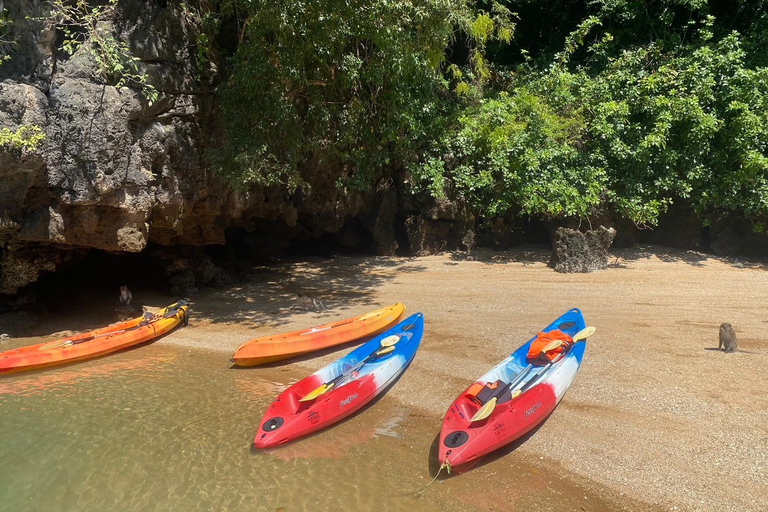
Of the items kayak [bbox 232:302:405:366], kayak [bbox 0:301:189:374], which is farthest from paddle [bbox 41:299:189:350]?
kayak [bbox 232:302:405:366]

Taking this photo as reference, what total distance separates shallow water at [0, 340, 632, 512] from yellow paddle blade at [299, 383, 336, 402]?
0.41 m

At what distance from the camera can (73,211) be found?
8.25 meters

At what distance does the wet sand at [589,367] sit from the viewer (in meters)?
4.43

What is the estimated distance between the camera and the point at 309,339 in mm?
7707

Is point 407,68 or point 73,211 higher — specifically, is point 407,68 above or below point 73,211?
above

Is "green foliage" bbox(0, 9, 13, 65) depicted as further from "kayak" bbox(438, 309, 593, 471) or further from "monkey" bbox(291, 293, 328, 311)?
"kayak" bbox(438, 309, 593, 471)

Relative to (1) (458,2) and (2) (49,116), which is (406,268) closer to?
(1) (458,2)

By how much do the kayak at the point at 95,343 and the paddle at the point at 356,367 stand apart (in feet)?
13.7

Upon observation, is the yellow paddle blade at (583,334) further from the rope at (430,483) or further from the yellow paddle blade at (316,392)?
the yellow paddle blade at (316,392)

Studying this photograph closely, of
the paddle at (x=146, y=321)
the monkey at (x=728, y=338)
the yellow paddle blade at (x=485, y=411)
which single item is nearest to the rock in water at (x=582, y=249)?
the monkey at (x=728, y=338)

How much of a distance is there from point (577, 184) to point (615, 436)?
8546 millimetres

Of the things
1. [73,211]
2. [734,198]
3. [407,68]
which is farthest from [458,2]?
[73,211]

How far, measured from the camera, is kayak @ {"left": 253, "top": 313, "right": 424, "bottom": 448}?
212 inches

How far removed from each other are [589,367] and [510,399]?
1.82 m
